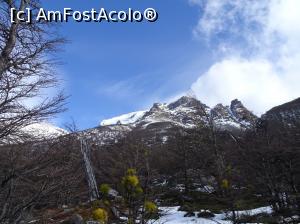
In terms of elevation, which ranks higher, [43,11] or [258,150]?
[43,11]

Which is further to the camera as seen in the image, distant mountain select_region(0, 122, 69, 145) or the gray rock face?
the gray rock face

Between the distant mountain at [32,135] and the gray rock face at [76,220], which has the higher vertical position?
the distant mountain at [32,135]

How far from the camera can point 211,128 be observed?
34.8 meters

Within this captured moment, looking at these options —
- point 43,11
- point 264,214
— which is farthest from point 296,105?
point 43,11

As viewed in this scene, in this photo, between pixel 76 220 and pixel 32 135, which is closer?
pixel 32 135

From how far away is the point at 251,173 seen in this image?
65.1 ft

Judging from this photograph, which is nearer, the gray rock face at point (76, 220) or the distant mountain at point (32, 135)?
the distant mountain at point (32, 135)

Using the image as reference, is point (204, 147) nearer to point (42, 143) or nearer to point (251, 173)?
point (251, 173)

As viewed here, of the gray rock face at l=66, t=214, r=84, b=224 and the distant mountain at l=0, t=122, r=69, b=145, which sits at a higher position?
the distant mountain at l=0, t=122, r=69, b=145

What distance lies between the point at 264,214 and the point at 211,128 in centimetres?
1489

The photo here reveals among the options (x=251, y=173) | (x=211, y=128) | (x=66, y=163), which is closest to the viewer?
(x=66, y=163)

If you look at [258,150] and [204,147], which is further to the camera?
[204,147]

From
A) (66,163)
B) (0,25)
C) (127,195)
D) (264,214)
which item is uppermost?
(0,25)

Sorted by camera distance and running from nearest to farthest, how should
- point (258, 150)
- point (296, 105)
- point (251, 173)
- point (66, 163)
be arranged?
1. point (66, 163)
2. point (258, 150)
3. point (251, 173)
4. point (296, 105)
